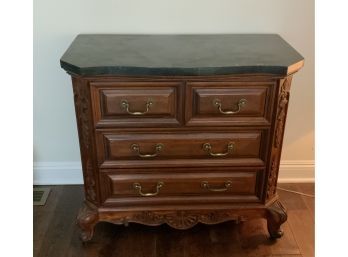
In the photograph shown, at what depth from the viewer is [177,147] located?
5.28 feet

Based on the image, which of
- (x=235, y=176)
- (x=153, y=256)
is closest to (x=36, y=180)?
(x=153, y=256)

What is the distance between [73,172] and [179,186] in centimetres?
80

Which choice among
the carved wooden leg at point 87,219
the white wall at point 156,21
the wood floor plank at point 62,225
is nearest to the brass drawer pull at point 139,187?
the carved wooden leg at point 87,219

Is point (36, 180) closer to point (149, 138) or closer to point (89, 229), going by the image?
point (89, 229)

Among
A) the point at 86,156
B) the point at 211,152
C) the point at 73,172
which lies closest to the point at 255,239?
the point at 211,152

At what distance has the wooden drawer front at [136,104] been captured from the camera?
1.49 meters

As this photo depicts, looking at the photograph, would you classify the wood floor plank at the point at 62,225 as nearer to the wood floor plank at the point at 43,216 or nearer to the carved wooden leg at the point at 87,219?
the wood floor plank at the point at 43,216

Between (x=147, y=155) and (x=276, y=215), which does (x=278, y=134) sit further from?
(x=147, y=155)

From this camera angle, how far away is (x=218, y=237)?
6.15 feet

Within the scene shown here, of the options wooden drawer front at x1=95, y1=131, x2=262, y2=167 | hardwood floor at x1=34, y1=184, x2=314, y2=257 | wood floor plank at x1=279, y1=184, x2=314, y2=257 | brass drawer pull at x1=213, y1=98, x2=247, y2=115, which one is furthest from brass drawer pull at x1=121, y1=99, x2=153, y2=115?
wood floor plank at x1=279, y1=184, x2=314, y2=257

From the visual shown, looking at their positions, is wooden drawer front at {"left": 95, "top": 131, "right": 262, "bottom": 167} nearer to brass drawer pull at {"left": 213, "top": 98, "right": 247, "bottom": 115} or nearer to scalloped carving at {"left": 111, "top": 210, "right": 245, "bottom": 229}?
brass drawer pull at {"left": 213, "top": 98, "right": 247, "bottom": 115}

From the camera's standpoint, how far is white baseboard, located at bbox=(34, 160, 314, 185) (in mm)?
2203

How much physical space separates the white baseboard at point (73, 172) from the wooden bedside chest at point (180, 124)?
1.61 feet
